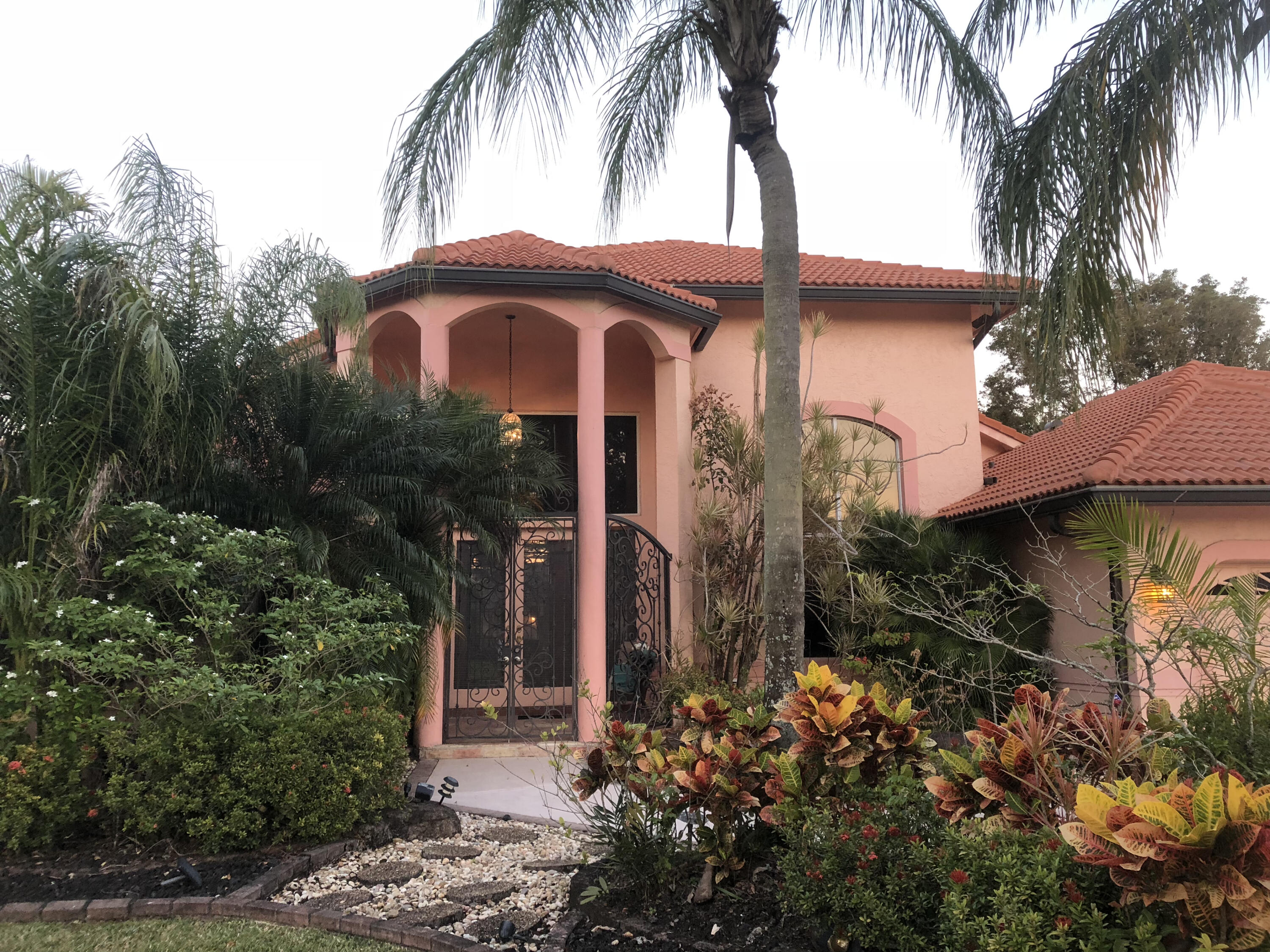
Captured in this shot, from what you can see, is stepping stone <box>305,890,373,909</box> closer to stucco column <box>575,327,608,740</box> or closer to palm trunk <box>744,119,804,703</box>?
palm trunk <box>744,119,804,703</box>

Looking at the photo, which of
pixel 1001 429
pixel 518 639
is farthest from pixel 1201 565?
pixel 518 639

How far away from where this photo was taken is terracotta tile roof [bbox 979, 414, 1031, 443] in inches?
625

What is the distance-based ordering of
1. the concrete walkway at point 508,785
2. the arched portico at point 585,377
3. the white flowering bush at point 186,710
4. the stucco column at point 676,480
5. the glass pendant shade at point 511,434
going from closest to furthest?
the white flowering bush at point 186,710
the concrete walkway at point 508,785
the glass pendant shade at point 511,434
the arched portico at point 585,377
the stucco column at point 676,480

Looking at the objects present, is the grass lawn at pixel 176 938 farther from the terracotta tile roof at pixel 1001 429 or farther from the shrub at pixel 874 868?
the terracotta tile roof at pixel 1001 429

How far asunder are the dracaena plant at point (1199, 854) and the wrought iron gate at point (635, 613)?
8160 mm

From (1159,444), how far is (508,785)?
8700 mm

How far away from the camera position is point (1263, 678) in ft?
12.3

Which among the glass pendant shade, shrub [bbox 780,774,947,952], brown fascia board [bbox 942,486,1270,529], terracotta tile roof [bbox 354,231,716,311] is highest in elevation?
terracotta tile roof [bbox 354,231,716,311]

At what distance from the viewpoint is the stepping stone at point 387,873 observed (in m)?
5.31

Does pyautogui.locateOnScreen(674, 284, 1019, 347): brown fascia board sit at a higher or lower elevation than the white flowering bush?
higher

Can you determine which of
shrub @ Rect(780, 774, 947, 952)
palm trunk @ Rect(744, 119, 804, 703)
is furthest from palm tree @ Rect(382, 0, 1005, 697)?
shrub @ Rect(780, 774, 947, 952)

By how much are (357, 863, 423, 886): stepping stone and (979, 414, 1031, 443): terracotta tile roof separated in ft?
42.7

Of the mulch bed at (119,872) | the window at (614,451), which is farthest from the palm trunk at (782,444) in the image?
the window at (614,451)

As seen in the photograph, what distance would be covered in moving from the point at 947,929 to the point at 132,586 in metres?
5.84
